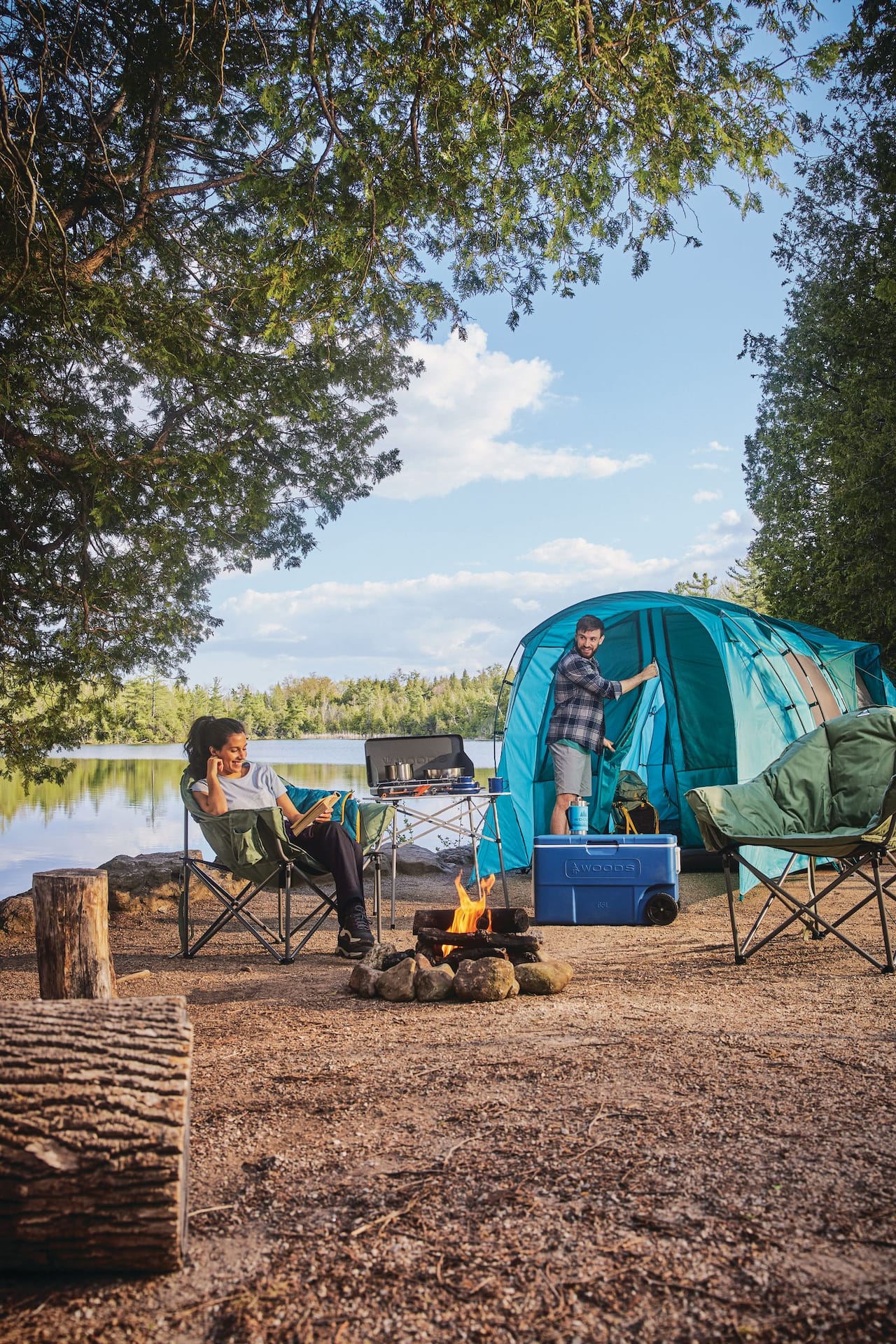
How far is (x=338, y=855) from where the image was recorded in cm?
413

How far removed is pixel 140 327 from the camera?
546cm

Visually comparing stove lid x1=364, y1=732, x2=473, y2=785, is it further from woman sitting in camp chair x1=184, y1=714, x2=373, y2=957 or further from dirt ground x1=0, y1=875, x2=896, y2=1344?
dirt ground x1=0, y1=875, x2=896, y2=1344

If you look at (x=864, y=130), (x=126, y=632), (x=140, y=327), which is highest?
(x=864, y=130)

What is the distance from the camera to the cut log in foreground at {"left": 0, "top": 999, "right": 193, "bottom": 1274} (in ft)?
4.78

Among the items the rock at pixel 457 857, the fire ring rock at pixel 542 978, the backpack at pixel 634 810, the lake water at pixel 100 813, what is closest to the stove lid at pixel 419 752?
the lake water at pixel 100 813

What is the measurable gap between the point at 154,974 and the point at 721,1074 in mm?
2322

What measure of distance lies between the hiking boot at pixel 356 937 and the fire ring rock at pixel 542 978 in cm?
99

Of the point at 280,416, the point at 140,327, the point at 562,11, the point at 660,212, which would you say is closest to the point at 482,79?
the point at 562,11

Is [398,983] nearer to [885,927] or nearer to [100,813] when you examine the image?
[885,927]

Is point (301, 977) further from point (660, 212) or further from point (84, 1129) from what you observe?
point (660, 212)

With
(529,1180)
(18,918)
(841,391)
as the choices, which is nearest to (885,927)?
(529,1180)

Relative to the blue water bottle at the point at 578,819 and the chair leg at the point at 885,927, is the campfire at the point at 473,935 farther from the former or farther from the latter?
the blue water bottle at the point at 578,819

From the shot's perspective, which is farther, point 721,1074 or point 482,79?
point 482,79

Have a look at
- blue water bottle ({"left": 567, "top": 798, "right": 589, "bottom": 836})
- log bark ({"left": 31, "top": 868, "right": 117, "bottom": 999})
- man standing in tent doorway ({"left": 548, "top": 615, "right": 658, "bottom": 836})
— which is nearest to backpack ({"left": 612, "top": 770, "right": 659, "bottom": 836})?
man standing in tent doorway ({"left": 548, "top": 615, "right": 658, "bottom": 836})
